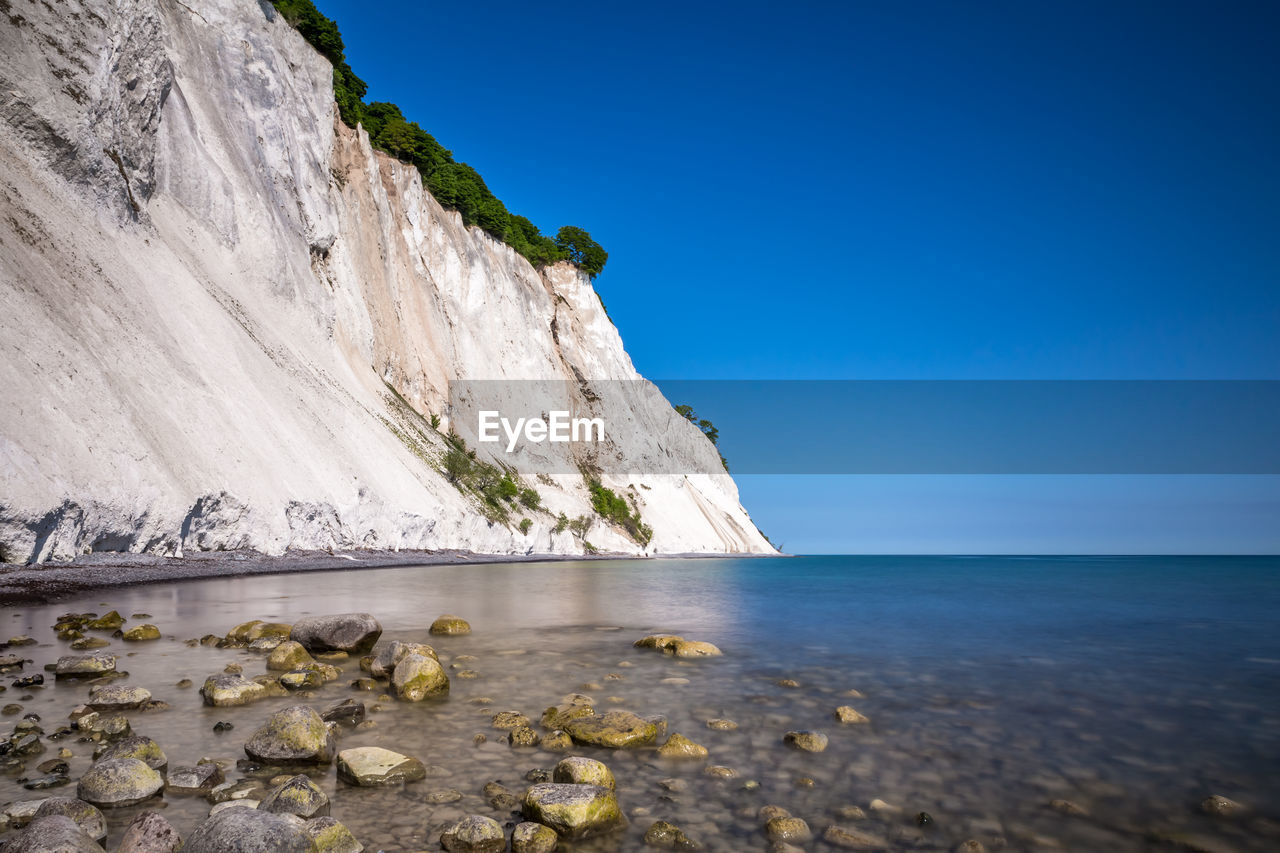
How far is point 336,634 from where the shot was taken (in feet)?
33.8

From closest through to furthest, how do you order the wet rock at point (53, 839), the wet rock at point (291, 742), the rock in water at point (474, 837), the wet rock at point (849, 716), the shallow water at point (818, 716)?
the wet rock at point (53, 839) → the rock in water at point (474, 837) → the shallow water at point (818, 716) → the wet rock at point (291, 742) → the wet rock at point (849, 716)

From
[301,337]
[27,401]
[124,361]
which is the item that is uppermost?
[301,337]

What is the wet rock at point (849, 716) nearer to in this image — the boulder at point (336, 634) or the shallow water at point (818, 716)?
the shallow water at point (818, 716)

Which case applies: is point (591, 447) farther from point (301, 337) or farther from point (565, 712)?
point (565, 712)

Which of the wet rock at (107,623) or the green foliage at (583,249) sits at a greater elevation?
the green foliage at (583,249)

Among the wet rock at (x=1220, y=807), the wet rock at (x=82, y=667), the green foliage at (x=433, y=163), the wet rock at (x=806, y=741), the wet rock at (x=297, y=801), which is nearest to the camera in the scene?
the wet rock at (x=297, y=801)

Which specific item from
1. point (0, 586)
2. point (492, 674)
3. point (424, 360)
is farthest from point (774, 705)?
point (424, 360)

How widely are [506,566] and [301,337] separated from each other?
54.7 feet

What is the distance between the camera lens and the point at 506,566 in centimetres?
4019

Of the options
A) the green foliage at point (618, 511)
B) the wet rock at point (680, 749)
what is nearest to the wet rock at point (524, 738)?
the wet rock at point (680, 749)

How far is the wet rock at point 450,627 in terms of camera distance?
42.4 feet

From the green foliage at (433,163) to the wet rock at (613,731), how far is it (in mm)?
51798

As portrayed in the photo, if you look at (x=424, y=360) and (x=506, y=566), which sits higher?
(x=424, y=360)

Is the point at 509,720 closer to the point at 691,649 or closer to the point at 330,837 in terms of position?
the point at 330,837
